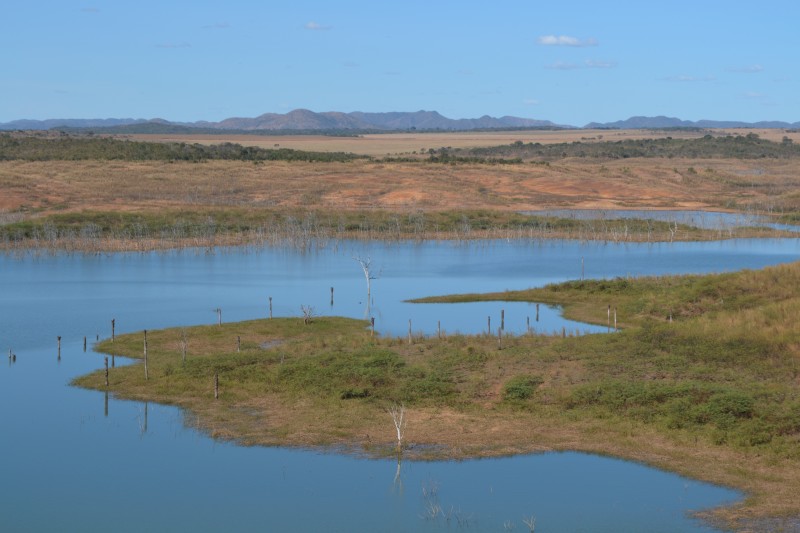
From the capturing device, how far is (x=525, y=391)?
36.3m

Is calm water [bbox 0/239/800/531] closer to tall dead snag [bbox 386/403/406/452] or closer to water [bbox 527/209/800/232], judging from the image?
tall dead snag [bbox 386/403/406/452]

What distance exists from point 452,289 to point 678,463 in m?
38.3

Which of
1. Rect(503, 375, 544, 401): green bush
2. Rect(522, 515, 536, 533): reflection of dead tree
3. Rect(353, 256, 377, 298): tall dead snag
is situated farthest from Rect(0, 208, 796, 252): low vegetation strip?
Rect(522, 515, 536, 533): reflection of dead tree

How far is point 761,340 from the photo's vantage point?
39.6 metres

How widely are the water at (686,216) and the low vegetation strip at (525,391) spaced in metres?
59.9

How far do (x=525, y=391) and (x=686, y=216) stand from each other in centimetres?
8466

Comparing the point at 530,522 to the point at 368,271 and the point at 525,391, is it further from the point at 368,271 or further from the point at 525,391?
the point at 368,271

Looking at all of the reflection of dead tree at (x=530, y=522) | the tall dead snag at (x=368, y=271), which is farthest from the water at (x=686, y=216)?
the reflection of dead tree at (x=530, y=522)

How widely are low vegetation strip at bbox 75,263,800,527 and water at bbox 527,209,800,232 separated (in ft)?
197

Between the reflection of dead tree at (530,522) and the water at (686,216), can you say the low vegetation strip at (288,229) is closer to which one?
the water at (686,216)

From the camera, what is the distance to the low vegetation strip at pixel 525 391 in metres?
31.0

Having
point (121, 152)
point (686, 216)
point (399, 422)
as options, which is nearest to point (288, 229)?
point (686, 216)

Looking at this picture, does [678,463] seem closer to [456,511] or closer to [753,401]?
[753,401]

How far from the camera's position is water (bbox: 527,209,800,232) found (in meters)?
107
